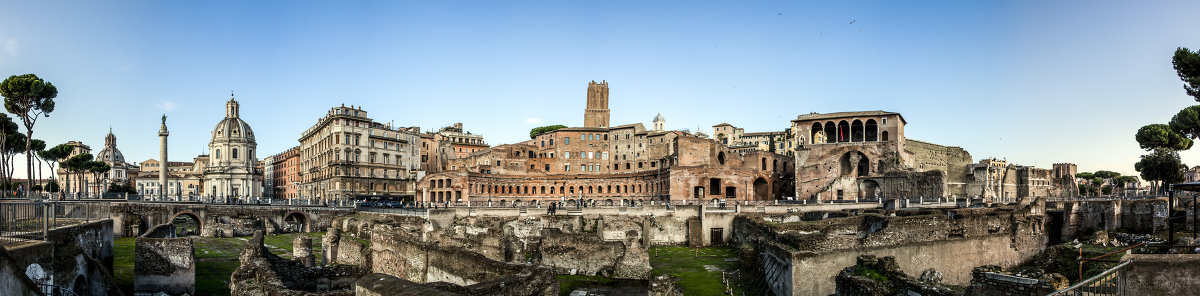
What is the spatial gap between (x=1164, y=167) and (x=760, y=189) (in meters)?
38.1

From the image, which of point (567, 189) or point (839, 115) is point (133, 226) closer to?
point (567, 189)

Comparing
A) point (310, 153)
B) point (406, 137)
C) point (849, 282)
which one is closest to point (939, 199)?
point (849, 282)

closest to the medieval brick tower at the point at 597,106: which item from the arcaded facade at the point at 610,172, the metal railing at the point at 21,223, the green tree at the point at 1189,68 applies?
the arcaded facade at the point at 610,172

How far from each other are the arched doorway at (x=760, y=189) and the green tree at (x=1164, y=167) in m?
36.0

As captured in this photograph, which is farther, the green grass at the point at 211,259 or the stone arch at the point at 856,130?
the stone arch at the point at 856,130

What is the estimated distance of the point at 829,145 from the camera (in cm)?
7338

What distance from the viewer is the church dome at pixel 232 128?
90.2m

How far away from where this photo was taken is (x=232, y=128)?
91.2 meters

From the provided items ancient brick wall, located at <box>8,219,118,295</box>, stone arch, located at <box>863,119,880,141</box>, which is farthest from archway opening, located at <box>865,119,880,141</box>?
ancient brick wall, located at <box>8,219,118,295</box>

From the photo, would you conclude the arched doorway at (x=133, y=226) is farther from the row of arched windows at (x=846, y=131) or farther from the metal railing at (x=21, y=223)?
the row of arched windows at (x=846, y=131)

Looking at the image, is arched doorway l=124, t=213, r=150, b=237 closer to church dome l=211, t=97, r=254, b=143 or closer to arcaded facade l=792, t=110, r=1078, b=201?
church dome l=211, t=97, r=254, b=143

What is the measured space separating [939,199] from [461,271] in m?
47.9

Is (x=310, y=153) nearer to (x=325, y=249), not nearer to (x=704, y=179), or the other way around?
(x=704, y=179)

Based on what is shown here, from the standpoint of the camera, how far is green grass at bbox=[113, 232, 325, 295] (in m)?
21.8
